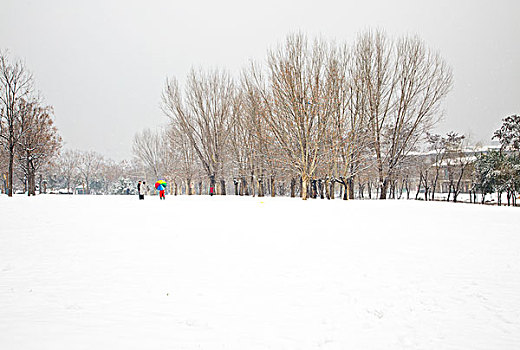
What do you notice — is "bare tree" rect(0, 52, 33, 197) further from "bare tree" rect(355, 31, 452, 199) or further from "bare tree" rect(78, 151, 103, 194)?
"bare tree" rect(78, 151, 103, 194)

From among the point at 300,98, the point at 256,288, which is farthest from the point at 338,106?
the point at 256,288

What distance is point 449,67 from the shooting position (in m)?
24.0

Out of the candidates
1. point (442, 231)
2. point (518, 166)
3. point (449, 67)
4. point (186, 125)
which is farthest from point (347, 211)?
point (518, 166)

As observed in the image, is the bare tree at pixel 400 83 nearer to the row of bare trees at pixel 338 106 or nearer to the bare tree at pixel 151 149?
the row of bare trees at pixel 338 106

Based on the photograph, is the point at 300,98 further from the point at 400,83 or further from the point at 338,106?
the point at 400,83

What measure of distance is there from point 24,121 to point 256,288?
30.0m

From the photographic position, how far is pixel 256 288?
17.3 feet

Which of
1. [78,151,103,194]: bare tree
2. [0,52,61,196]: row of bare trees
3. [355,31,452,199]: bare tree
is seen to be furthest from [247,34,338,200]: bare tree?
[78,151,103,194]: bare tree

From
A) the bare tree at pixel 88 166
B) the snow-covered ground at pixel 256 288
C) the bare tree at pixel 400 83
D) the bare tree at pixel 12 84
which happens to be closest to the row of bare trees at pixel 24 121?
the bare tree at pixel 12 84

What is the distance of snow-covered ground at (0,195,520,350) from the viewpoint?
148 inches

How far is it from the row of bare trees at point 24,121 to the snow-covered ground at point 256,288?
64.9 ft

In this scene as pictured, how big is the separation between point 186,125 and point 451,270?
2846cm

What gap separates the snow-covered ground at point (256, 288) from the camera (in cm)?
377

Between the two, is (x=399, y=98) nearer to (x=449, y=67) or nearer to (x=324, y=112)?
(x=449, y=67)
